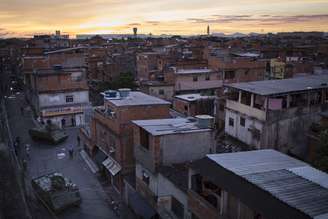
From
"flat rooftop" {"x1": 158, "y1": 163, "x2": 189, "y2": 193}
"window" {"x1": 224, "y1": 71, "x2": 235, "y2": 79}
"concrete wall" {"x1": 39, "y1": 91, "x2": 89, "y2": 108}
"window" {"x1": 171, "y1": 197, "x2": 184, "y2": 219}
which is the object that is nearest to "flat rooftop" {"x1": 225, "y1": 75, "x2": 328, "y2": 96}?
"flat rooftop" {"x1": 158, "y1": 163, "x2": 189, "y2": 193}

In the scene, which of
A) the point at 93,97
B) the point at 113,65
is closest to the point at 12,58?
the point at 113,65

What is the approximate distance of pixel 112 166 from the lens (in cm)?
2245

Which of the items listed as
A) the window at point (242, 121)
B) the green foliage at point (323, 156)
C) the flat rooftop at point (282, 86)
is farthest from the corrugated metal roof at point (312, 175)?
the window at point (242, 121)

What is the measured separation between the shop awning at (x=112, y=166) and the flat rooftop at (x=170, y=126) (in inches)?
180

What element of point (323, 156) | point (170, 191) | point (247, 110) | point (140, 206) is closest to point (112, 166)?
point (140, 206)

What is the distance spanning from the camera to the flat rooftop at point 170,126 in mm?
17250

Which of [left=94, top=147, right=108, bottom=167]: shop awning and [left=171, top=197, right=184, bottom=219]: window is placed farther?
[left=94, top=147, right=108, bottom=167]: shop awning

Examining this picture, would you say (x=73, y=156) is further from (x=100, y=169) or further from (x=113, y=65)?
(x=113, y=65)

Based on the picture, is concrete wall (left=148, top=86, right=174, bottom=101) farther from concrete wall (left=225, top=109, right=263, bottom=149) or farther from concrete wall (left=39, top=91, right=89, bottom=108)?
concrete wall (left=225, top=109, right=263, bottom=149)

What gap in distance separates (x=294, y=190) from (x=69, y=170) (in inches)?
744

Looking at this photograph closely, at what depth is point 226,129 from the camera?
26.3 metres

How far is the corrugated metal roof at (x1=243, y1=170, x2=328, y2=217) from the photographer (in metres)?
8.84

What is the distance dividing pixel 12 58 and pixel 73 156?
56995 millimetres

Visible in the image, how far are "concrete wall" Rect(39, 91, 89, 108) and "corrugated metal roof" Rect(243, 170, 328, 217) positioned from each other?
29.7 m
